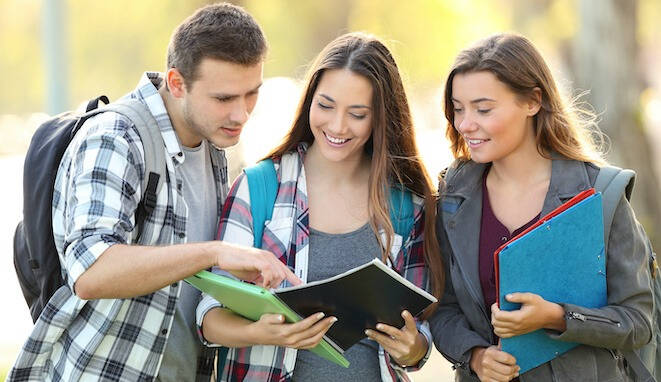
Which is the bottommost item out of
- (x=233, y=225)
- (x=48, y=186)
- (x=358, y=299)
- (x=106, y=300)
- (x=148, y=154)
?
(x=106, y=300)

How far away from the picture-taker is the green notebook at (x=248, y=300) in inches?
115

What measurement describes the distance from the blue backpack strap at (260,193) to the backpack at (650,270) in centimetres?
111

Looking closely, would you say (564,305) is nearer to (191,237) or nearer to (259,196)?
(259,196)

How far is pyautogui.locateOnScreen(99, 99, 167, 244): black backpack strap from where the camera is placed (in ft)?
10.5

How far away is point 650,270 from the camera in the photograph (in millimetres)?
3369

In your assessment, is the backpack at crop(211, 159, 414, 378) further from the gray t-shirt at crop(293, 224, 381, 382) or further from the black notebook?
the black notebook

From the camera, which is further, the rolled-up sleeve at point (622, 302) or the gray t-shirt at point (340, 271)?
the gray t-shirt at point (340, 271)

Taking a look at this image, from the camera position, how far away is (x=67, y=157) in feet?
10.5

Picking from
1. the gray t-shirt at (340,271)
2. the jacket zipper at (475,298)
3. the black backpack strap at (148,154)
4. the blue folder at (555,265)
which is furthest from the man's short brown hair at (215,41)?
the blue folder at (555,265)

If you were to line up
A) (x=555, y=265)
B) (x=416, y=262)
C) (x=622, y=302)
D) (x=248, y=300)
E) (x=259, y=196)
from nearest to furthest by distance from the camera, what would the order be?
1. (x=248, y=300)
2. (x=555, y=265)
3. (x=622, y=302)
4. (x=259, y=196)
5. (x=416, y=262)

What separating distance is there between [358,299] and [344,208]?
604 mm

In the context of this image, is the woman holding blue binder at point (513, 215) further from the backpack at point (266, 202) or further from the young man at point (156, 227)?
the young man at point (156, 227)

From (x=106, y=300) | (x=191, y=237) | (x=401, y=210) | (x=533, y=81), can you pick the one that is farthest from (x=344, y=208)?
(x=106, y=300)

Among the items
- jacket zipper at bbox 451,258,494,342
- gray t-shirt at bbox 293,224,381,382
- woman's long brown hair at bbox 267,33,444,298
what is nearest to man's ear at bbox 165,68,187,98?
woman's long brown hair at bbox 267,33,444,298
